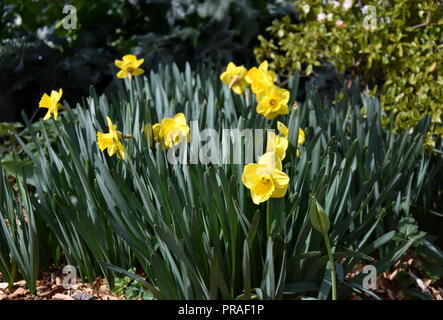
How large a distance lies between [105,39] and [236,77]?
259 centimetres

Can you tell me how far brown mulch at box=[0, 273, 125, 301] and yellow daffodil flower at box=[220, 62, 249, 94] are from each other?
94 cm

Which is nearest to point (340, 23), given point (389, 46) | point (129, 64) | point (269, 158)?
point (389, 46)

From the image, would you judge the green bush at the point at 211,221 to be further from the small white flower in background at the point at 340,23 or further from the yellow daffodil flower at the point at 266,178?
the small white flower in background at the point at 340,23

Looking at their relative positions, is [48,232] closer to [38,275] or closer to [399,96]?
[38,275]

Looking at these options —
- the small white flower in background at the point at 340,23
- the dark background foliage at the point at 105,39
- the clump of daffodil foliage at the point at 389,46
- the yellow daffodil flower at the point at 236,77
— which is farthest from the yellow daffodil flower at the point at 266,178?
the dark background foliage at the point at 105,39

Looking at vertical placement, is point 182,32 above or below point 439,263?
above

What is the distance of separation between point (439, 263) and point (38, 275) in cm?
142

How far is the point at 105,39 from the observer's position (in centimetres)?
466

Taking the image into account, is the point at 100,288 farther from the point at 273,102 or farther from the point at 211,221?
the point at 273,102

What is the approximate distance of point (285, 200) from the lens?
5.86ft

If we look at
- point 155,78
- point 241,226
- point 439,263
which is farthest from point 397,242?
point 155,78

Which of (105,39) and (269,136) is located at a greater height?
(105,39)

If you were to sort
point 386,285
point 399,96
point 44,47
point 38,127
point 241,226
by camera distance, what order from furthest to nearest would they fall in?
point 44,47 → point 38,127 → point 399,96 → point 386,285 → point 241,226

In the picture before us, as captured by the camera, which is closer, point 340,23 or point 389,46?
point 389,46
